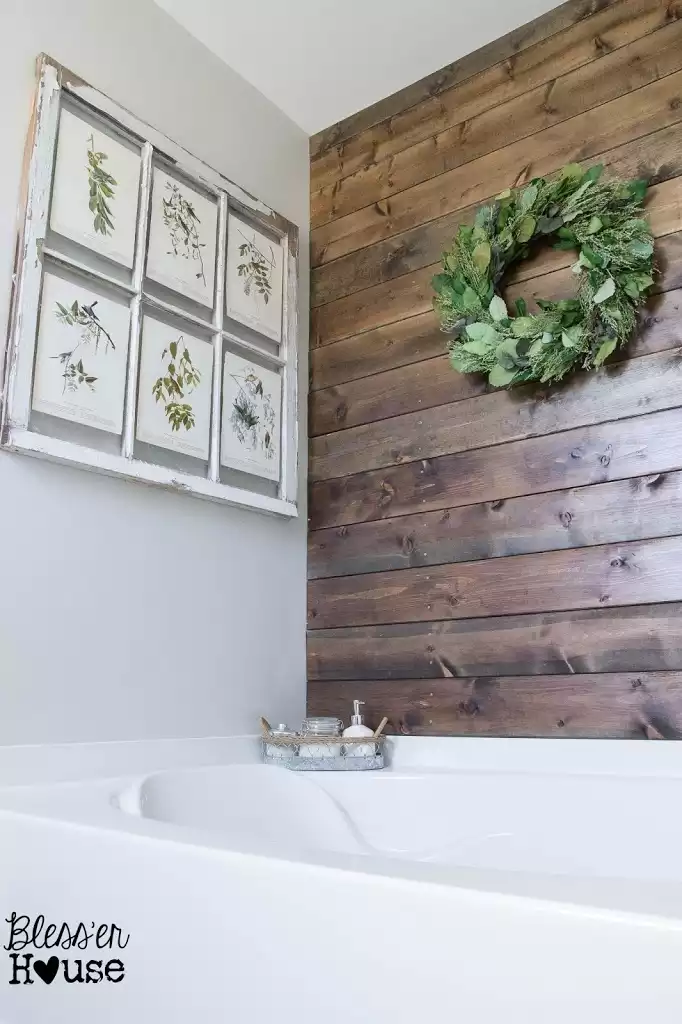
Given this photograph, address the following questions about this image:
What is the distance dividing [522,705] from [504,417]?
686 millimetres

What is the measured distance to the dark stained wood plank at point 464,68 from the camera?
210 cm

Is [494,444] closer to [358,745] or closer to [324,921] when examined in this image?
[358,745]

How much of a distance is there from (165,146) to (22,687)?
1.31 meters

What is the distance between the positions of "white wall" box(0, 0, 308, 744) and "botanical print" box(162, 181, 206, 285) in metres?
0.21

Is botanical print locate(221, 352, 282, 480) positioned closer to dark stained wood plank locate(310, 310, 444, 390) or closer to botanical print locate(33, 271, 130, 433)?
dark stained wood plank locate(310, 310, 444, 390)

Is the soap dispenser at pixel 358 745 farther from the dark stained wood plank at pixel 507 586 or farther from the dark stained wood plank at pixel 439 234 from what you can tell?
the dark stained wood plank at pixel 439 234

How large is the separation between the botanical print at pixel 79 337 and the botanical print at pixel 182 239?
0.22 metres

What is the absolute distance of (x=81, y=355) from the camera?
1703mm

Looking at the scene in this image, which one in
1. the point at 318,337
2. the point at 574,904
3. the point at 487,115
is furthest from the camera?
the point at 318,337

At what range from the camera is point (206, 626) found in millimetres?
1938

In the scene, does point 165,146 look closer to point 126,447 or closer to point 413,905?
point 126,447

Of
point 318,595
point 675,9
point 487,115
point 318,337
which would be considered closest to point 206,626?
point 318,595

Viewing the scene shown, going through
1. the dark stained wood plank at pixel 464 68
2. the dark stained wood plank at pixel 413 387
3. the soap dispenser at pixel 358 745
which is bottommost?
the soap dispenser at pixel 358 745

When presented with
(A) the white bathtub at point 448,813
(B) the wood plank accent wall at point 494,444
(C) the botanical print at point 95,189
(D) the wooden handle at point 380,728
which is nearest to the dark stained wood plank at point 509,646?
(B) the wood plank accent wall at point 494,444
